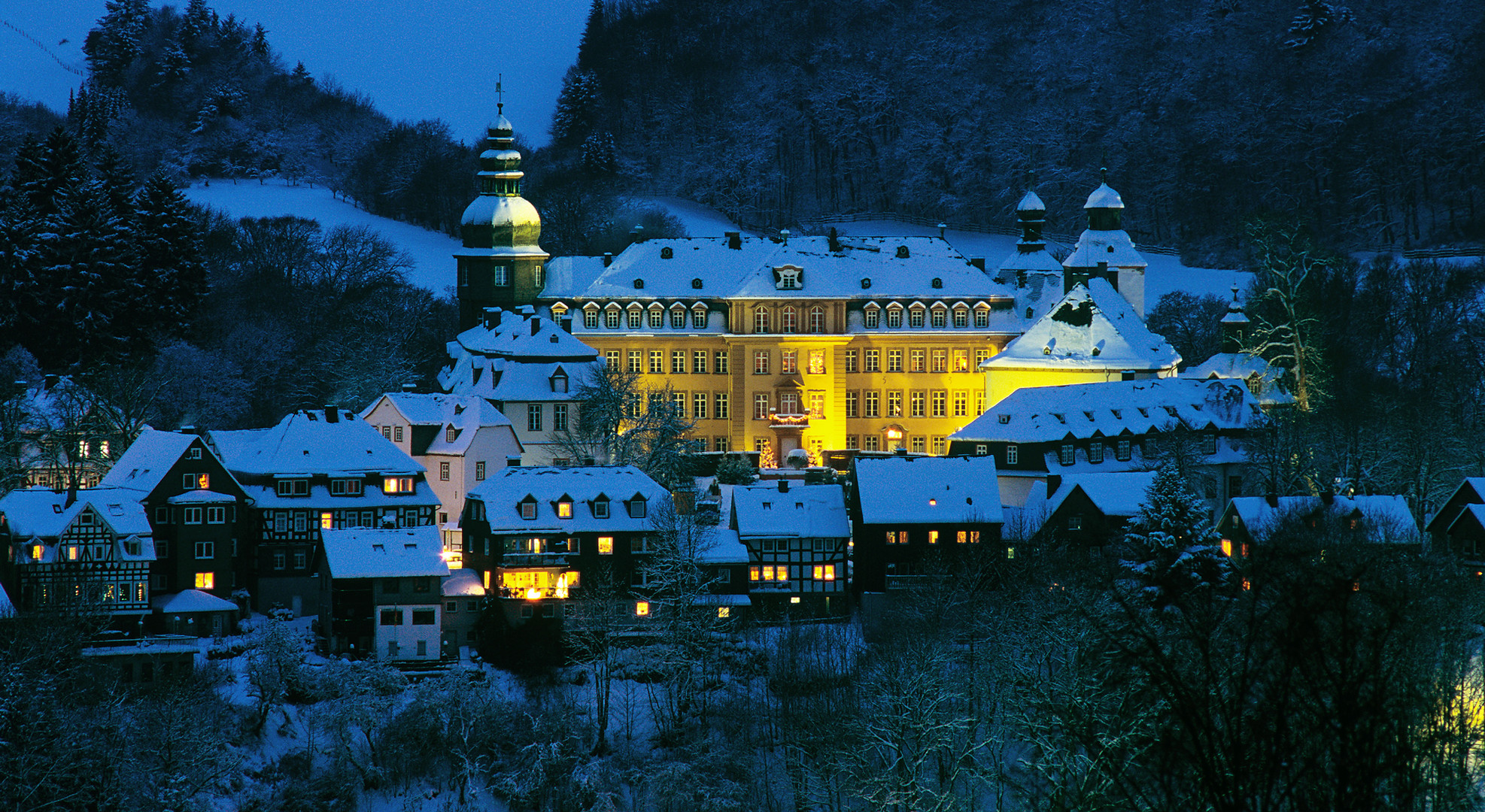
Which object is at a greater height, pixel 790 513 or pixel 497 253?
pixel 497 253

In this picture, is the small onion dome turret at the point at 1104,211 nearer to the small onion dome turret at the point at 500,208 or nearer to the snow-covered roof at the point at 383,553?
the small onion dome turret at the point at 500,208

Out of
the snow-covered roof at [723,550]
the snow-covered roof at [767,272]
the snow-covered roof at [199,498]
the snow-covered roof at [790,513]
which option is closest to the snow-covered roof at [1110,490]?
the snow-covered roof at [790,513]

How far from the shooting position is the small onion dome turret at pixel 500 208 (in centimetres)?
9150

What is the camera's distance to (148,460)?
2514 inches

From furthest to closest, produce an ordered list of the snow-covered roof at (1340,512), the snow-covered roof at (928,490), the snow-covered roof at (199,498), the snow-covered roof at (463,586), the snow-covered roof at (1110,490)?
the snow-covered roof at (1110,490) < the snow-covered roof at (928,490) < the snow-covered roof at (199,498) < the snow-covered roof at (1340,512) < the snow-covered roof at (463,586)

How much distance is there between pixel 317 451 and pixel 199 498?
5.07 meters

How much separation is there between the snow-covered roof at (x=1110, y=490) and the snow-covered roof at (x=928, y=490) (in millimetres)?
1953

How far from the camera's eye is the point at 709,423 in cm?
8681

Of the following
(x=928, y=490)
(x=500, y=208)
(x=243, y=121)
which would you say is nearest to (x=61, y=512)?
(x=928, y=490)

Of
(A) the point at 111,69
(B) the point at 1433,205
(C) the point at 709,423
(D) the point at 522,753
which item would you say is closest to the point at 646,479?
(D) the point at 522,753

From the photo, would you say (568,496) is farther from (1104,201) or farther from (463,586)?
(1104,201)

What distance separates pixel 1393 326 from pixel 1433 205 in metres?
25.8

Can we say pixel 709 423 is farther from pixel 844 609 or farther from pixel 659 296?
pixel 844 609

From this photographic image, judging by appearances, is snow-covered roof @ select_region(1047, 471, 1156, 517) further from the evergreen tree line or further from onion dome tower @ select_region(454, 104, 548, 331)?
the evergreen tree line
